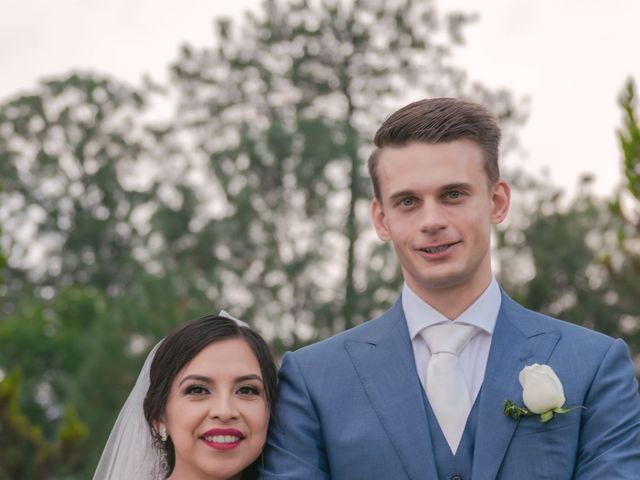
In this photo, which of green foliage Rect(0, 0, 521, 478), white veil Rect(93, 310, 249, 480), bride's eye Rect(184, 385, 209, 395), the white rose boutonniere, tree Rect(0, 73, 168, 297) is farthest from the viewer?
tree Rect(0, 73, 168, 297)

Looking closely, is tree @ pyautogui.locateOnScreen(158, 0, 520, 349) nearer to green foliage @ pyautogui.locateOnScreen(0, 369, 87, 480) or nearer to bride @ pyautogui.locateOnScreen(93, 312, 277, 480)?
green foliage @ pyautogui.locateOnScreen(0, 369, 87, 480)

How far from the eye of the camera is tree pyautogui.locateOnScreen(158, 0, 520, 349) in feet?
74.4

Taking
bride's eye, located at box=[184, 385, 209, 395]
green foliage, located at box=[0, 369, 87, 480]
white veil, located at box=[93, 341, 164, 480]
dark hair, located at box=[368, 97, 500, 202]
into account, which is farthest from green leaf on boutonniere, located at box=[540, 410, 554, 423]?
green foliage, located at box=[0, 369, 87, 480]

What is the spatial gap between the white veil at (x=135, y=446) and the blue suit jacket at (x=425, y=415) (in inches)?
26.6

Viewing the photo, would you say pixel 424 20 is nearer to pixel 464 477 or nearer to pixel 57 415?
pixel 57 415

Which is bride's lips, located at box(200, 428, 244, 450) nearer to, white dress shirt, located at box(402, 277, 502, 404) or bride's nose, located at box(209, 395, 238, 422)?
bride's nose, located at box(209, 395, 238, 422)

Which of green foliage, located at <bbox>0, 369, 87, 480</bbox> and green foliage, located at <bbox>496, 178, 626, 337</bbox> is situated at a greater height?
green foliage, located at <bbox>496, 178, 626, 337</bbox>

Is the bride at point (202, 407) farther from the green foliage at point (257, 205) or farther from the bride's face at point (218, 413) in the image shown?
the green foliage at point (257, 205)

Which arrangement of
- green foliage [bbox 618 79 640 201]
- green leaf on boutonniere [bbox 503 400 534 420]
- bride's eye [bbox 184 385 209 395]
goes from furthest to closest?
1. green foliage [bbox 618 79 640 201]
2. bride's eye [bbox 184 385 209 395]
3. green leaf on boutonniere [bbox 503 400 534 420]

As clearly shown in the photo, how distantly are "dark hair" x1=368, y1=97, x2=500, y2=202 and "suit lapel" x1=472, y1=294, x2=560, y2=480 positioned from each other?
527mm

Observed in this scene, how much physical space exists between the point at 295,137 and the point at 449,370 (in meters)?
19.6

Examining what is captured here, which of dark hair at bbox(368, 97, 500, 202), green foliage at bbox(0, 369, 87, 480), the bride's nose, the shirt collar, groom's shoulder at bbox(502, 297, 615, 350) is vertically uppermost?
dark hair at bbox(368, 97, 500, 202)

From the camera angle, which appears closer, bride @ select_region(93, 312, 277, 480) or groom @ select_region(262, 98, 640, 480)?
groom @ select_region(262, 98, 640, 480)

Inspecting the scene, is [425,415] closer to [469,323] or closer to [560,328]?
[469,323]
